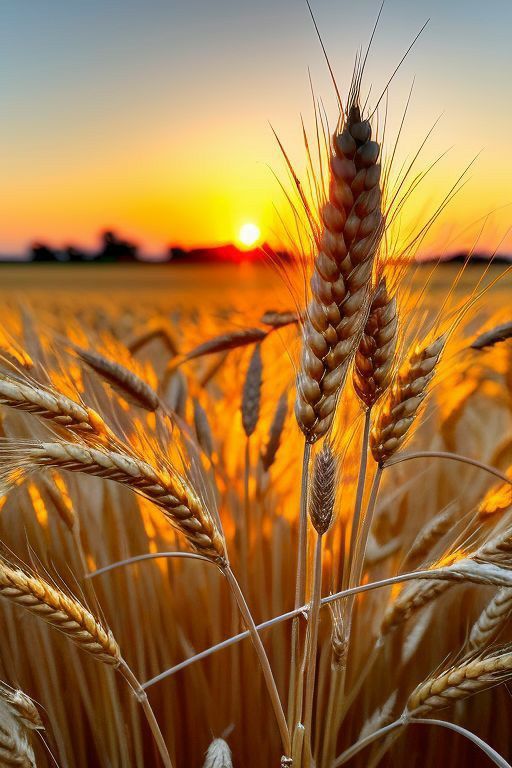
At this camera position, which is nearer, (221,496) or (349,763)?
(349,763)

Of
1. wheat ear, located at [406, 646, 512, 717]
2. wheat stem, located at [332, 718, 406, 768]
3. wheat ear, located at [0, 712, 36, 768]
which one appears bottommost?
wheat stem, located at [332, 718, 406, 768]

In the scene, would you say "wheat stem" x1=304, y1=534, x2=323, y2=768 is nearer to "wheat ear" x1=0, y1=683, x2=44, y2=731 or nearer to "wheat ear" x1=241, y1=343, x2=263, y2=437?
"wheat ear" x1=0, y1=683, x2=44, y2=731

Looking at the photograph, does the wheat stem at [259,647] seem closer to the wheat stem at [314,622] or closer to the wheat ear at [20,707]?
the wheat stem at [314,622]

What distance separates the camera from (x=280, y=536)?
734mm

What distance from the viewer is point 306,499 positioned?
0.43 meters

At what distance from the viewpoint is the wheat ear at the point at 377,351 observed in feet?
1.48

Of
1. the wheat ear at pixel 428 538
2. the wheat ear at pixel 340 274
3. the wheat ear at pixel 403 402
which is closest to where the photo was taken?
the wheat ear at pixel 340 274

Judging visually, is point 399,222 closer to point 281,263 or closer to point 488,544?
point 281,263

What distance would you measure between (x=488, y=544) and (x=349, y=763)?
33 centimetres

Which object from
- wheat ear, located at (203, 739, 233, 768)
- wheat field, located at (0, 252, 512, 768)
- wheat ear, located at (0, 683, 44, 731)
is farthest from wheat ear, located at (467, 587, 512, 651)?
wheat ear, located at (0, 683, 44, 731)

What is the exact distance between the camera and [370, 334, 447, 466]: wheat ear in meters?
0.47

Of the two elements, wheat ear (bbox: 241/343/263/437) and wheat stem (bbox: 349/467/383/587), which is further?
wheat ear (bbox: 241/343/263/437)

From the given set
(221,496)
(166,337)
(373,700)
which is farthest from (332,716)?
(166,337)

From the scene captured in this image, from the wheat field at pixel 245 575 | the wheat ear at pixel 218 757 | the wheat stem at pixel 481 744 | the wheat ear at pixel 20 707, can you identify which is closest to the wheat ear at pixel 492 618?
the wheat field at pixel 245 575
